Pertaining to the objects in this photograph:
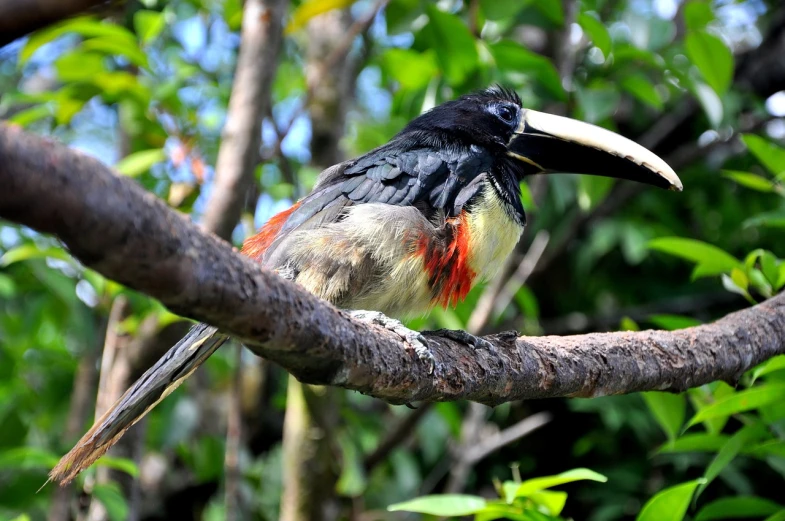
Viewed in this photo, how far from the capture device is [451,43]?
11.5ft

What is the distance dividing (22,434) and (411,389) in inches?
100

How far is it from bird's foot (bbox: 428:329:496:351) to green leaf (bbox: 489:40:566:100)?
157 cm

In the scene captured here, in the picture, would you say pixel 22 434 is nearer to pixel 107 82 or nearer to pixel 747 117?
pixel 107 82

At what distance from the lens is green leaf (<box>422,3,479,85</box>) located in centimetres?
342

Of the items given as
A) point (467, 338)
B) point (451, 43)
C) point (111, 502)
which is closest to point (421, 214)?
point (467, 338)

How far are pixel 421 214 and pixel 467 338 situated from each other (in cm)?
60

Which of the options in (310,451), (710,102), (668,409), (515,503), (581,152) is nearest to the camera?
(515,503)

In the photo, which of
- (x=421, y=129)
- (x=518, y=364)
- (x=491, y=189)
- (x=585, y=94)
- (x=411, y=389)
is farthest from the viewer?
(x=585, y=94)

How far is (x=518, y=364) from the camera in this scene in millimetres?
2355

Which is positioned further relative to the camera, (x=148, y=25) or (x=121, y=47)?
(x=148, y=25)

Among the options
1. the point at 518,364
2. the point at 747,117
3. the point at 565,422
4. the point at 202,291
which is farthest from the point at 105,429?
the point at 747,117

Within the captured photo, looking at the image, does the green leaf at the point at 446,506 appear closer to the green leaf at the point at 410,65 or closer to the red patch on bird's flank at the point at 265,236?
the red patch on bird's flank at the point at 265,236

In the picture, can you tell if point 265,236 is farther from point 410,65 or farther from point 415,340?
point 410,65

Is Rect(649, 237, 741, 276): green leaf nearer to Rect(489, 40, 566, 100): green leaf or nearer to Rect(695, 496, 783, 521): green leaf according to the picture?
Rect(695, 496, 783, 521): green leaf
